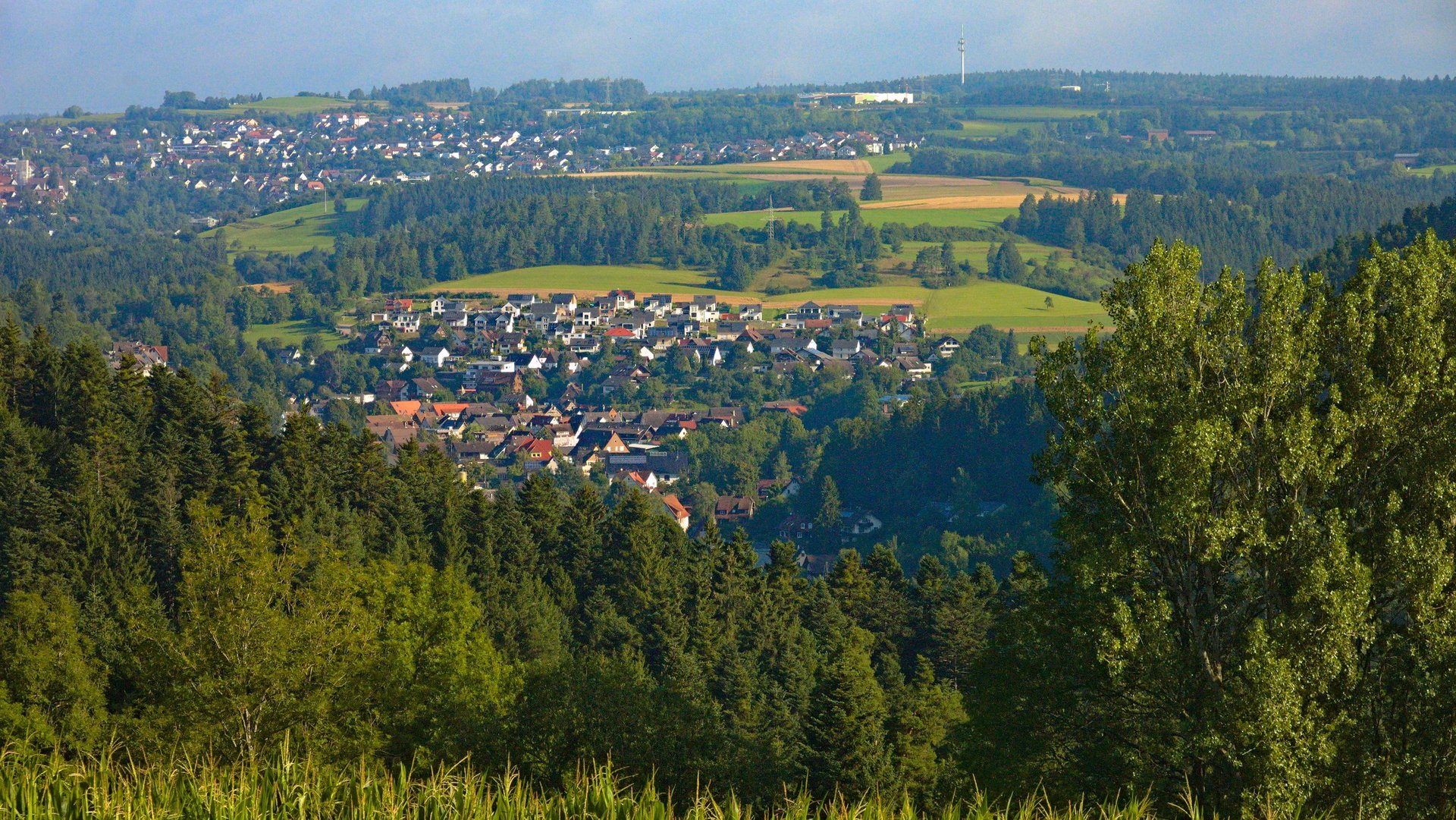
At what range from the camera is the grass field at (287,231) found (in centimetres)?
16725

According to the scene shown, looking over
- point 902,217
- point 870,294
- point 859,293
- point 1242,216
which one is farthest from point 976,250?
point 1242,216

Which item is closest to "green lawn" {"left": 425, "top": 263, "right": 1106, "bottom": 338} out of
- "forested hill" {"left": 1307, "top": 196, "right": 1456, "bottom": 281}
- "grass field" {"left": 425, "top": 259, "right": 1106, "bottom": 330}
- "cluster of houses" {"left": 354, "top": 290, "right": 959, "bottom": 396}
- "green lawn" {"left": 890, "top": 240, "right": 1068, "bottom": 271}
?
"grass field" {"left": 425, "top": 259, "right": 1106, "bottom": 330}

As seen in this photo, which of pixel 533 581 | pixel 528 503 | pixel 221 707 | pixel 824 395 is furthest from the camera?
pixel 824 395

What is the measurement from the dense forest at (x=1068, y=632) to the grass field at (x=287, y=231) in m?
140

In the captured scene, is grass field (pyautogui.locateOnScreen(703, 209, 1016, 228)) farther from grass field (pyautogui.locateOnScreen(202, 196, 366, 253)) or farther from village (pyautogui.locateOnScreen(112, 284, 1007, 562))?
grass field (pyautogui.locateOnScreen(202, 196, 366, 253))

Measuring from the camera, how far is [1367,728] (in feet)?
39.5

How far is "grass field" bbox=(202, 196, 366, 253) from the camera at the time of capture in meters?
167

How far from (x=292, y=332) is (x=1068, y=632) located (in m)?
118

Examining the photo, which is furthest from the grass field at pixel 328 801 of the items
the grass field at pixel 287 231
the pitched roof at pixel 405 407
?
the grass field at pixel 287 231

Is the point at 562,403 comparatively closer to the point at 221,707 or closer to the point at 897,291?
the point at 897,291

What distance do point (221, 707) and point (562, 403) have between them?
303ft

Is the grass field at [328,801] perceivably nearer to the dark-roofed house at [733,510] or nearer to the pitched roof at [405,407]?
the dark-roofed house at [733,510]

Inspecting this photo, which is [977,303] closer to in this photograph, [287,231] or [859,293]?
[859,293]

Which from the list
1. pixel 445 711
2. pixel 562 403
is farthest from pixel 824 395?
pixel 445 711
